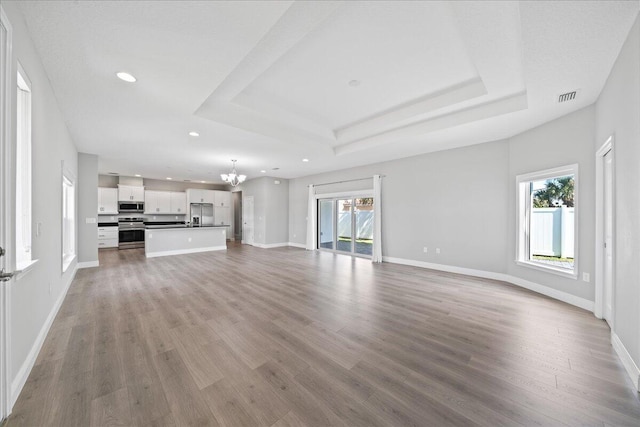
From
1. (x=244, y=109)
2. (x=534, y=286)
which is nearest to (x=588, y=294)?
(x=534, y=286)

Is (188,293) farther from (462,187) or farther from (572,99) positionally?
(572,99)

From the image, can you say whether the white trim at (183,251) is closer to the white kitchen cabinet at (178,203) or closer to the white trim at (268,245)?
the white trim at (268,245)

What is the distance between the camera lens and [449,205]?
17.5 ft

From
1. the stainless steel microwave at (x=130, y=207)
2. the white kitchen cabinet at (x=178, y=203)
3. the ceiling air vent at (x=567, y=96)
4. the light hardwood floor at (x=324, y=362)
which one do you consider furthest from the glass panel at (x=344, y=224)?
the stainless steel microwave at (x=130, y=207)

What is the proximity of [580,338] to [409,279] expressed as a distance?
7.90 feet

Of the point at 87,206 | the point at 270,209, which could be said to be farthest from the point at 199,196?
the point at 87,206

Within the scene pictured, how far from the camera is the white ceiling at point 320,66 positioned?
1.83 meters

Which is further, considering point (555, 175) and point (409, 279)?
point (409, 279)

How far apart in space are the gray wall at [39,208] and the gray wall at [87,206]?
Answer: 9.66ft

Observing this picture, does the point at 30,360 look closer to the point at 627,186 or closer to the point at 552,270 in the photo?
the point at 627,186

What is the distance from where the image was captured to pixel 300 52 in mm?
2557

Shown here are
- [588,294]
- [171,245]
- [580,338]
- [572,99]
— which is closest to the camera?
[580,338]

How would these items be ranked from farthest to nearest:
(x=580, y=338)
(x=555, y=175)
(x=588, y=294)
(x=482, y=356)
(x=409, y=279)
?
(x=409, y=279) < (x=555, y=175) < (x=588, y=294) < (x=580, y=338) < (x=482, y=356)

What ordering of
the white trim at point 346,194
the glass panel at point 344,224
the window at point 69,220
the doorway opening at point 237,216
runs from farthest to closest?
the doorway opening at point 237,216 → the glass panel at point 344,224 → the white trim at point 346,194 → the window at point 69,220
